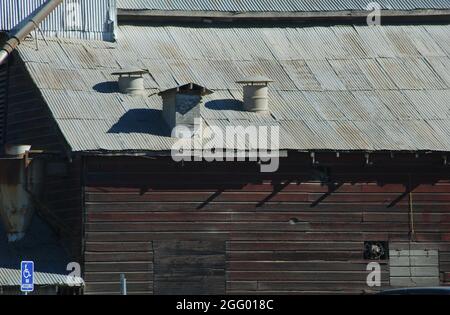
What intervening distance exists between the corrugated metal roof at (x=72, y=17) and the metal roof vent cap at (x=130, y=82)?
3.81 m

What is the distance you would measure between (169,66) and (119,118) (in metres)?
3.88

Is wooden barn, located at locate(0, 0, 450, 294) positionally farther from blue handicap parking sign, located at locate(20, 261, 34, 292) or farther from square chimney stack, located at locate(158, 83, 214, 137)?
blue handicap parking sign, located at locate(20, 261, 34, 292)

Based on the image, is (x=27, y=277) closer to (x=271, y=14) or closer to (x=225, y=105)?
(x=225, y=105)

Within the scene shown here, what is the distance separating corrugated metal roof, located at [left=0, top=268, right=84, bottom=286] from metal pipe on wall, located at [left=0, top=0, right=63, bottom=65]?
6625mm

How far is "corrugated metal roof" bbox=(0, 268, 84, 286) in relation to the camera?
3212 centimetres

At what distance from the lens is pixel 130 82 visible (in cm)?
3547

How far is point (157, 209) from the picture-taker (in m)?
33.7

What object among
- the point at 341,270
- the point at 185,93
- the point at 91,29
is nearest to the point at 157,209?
the point at 185,93

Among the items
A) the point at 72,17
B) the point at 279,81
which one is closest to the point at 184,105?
the point at 279,81

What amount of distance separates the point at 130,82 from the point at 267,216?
17.7 feet

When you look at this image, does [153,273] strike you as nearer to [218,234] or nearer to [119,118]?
[218,234]

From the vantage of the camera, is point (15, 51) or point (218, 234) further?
point (15, 51)

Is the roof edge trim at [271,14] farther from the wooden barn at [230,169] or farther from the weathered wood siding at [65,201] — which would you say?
the weathered wood siding at [65,201]
